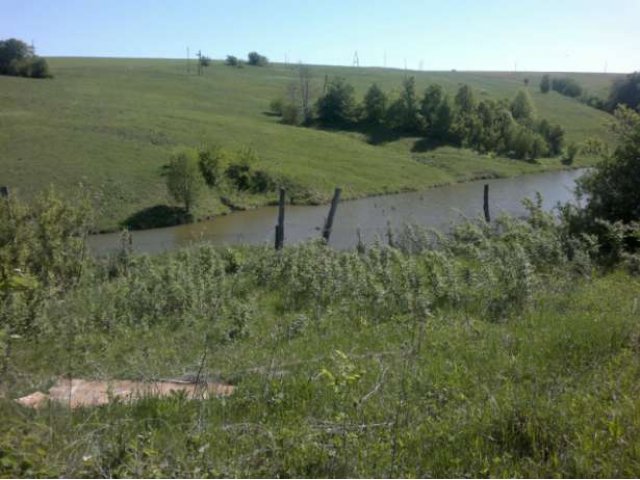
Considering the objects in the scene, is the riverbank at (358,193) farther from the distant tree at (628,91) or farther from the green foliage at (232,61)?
the green foliage at (232,61)

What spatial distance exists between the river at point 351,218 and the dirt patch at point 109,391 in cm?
1861

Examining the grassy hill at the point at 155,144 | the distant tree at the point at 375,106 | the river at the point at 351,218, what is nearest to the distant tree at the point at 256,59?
the grassy hill at the point at 155,144

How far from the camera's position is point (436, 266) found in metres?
12.6

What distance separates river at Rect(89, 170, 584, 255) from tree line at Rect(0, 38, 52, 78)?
49.1 m

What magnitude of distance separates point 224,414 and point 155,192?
121ft

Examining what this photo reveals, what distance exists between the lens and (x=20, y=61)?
248 feet

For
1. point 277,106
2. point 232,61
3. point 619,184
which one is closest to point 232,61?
point 232,61

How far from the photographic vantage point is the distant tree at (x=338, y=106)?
76.8 m

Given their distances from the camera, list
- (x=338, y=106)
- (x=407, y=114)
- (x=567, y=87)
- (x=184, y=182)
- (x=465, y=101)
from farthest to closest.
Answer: (x=567, y=87) < (x=338, y=106) < (x=465, y=101) < (x=407, y=114) < (x=184, y=182)

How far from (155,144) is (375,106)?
32.7 meters

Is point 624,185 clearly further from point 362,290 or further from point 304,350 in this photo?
point 304,350

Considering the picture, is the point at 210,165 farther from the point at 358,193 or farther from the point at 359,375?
the point at 359,375

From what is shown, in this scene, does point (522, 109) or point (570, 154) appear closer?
point (570, 154)

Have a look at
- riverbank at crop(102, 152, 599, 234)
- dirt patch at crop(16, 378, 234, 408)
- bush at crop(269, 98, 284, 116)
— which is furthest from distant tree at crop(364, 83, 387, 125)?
dirt patch at crop(16, 378, 234, 408)
